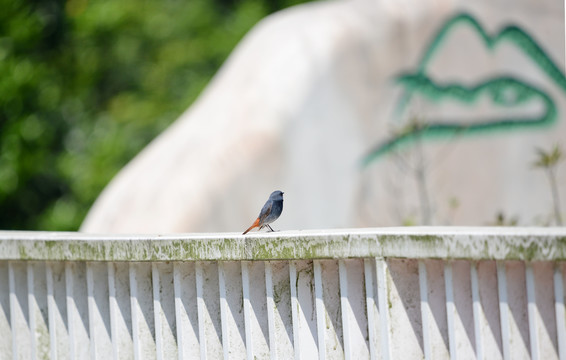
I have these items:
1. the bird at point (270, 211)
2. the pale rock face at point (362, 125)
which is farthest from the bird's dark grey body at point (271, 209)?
the pale rock face at point (362, 125)

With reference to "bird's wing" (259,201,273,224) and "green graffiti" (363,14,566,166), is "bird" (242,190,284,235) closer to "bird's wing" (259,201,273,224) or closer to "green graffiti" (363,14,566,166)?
"bird's wing" (259,201,273,224)

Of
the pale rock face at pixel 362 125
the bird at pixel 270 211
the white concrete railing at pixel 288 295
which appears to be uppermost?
the pale rock face at pixel 362 125

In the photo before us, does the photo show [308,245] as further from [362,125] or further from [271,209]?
[362,125]

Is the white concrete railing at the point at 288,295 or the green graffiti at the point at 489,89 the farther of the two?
the green graffiti at the point at 489,89

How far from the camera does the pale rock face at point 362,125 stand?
7.33 m

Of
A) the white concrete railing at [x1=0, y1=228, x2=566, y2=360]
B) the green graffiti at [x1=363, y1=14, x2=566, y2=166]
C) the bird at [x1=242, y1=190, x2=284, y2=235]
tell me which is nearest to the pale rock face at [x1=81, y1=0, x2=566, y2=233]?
the green graffiti at [x1=363, y1=14, x2=566, y2=166]

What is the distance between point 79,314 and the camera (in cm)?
376

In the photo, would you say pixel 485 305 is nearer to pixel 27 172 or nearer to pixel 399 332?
pixel 399 332

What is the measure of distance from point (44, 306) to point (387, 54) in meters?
5.68

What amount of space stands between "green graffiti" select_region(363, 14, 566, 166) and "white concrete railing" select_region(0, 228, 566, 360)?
224 inches

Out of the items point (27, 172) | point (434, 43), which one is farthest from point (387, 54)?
point (27, 172)

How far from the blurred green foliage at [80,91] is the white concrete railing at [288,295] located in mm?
6861

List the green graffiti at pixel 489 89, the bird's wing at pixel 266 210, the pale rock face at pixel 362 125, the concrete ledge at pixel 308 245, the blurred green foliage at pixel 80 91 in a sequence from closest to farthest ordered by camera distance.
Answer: the concrete ledge at pixel 308 245 < the bird's wing at pixel 266 210 < the pale rock face at pixel 362 125 < the green graffiti at pixel 489 89 < the blurred green foliage at pixel 80 91

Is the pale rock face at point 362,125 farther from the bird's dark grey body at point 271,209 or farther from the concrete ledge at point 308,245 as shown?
the bird's dark grey body at point 271,209
